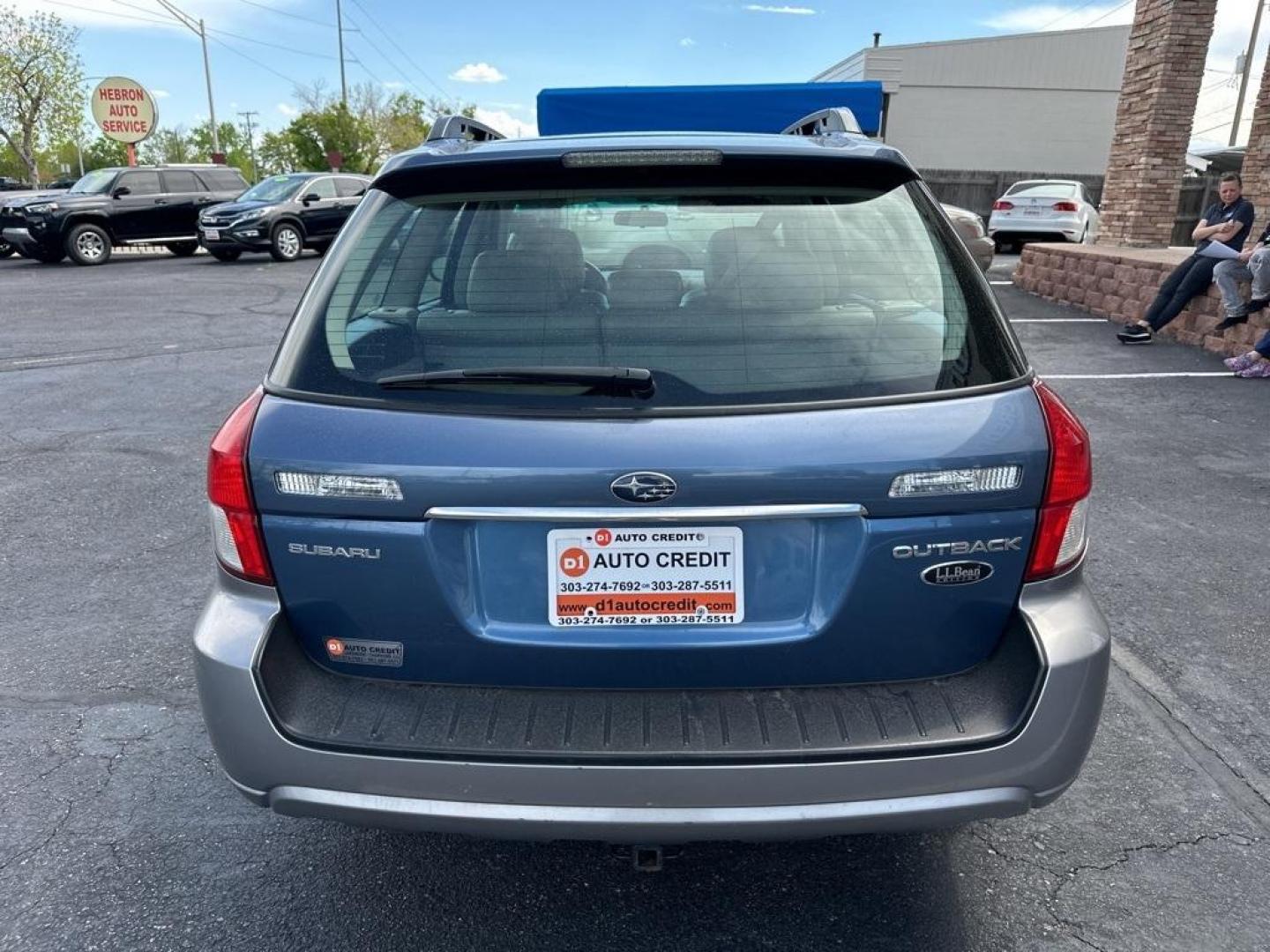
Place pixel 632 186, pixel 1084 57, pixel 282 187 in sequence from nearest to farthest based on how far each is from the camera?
pixel 632 186, pixel 282 187, pixel 1084 57

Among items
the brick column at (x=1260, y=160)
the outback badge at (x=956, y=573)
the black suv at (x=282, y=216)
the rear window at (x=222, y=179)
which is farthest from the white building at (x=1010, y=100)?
the outback badge at (x=956, y=573)

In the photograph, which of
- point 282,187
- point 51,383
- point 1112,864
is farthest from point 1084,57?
point 1112,864

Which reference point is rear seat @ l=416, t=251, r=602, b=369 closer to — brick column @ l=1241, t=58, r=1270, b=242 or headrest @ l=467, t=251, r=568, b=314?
headrest @ l=467, t=251, r=568, b=314

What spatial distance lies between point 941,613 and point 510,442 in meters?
0.92

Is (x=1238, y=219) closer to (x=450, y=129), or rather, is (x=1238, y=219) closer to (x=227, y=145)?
(x=450, y=129)

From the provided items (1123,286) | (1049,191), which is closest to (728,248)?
(1123,286)

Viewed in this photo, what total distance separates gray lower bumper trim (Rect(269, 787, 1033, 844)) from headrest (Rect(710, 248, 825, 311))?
1.03 metres

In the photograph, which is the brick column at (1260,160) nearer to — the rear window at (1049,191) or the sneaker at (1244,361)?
the sneaker at (1244,361)

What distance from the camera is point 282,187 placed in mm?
19250

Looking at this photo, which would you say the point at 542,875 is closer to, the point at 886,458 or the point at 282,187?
the point at 886,458

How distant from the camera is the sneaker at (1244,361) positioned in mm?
7902

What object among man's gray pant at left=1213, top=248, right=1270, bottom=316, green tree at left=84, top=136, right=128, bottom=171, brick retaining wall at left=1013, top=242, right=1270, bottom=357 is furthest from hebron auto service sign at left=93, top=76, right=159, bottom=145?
green tree at left=84, top=136, right=128, bottom=171

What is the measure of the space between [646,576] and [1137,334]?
30.4ft

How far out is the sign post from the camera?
29797mm
